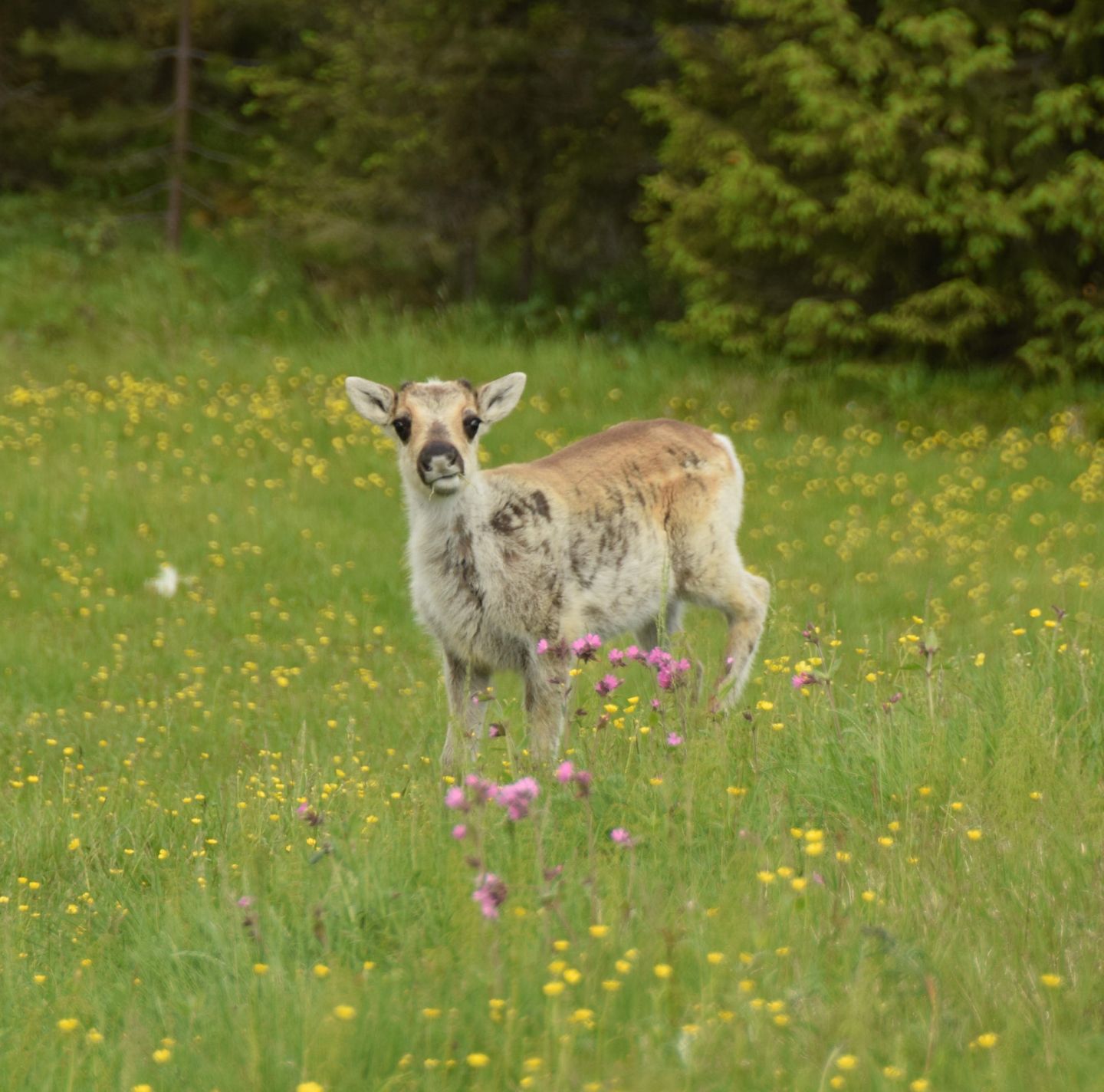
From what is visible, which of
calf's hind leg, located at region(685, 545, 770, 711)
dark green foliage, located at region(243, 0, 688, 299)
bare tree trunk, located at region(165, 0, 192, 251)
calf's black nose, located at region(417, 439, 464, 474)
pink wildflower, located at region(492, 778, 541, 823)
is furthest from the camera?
bare tree trunk, located at region(165, 0, 192, 251)

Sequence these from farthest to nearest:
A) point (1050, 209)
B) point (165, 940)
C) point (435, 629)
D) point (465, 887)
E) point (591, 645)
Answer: point (1050, 209) < point (435, 629) < point (591, 645) < point (165, 940) < point (465, 887)

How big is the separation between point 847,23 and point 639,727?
13.0 meters

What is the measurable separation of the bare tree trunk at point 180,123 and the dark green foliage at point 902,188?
9.82 m

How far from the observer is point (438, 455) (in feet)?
25.6

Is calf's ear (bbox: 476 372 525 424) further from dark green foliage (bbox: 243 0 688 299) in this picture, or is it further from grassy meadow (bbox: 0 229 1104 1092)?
dark green foliage (bbox: 243 0 688 299)

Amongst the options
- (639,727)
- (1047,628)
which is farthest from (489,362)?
(639,727)

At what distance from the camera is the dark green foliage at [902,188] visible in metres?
17.0

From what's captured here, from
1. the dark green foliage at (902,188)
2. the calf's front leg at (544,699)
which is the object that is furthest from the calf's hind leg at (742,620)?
the dark green foliage at (902,188)

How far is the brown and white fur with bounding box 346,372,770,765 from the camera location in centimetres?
805

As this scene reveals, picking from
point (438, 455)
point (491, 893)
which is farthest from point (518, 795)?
point (438, 455)

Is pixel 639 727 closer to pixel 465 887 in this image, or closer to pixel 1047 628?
pixel 465 887

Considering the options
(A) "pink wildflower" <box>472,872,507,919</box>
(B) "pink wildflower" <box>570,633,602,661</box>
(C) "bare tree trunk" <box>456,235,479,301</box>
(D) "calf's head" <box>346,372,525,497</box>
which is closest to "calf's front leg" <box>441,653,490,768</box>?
(D) "calf's head" <box>346,372,525,497</box>

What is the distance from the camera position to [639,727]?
6434 millimetres

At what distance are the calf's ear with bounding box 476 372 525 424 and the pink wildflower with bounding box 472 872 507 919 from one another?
4398 mm
